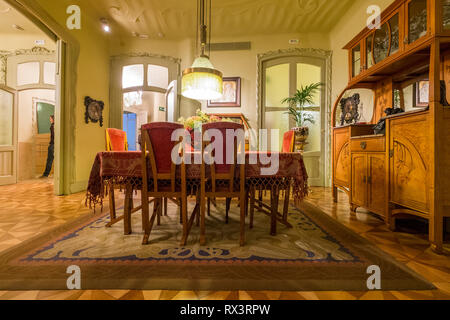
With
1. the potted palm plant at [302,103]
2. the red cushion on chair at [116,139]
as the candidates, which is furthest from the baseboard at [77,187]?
the potted palm plant at [302,103]

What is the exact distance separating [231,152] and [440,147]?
5.24 feet

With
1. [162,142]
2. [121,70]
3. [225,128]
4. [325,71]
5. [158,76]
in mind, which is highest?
[158,76]

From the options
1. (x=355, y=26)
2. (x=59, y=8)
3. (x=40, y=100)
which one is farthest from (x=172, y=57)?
(x=40, y=100)

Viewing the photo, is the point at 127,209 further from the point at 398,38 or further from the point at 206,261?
the point at 398,38

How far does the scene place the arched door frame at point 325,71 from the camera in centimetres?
487

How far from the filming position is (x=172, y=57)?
5230 mm

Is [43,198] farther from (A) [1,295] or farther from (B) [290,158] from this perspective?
(B) [290,158]

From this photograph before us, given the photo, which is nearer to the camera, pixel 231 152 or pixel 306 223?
pixel 231 152

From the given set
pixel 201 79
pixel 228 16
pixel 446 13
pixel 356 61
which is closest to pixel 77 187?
pixel 201 79

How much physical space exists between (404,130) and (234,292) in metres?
1.99

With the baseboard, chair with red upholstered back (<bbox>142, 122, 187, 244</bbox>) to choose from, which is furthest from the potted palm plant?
the baseboard

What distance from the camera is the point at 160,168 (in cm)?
179

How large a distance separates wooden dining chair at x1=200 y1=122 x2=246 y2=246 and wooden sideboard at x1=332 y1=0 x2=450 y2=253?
145 cm

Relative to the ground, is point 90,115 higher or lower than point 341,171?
higher
